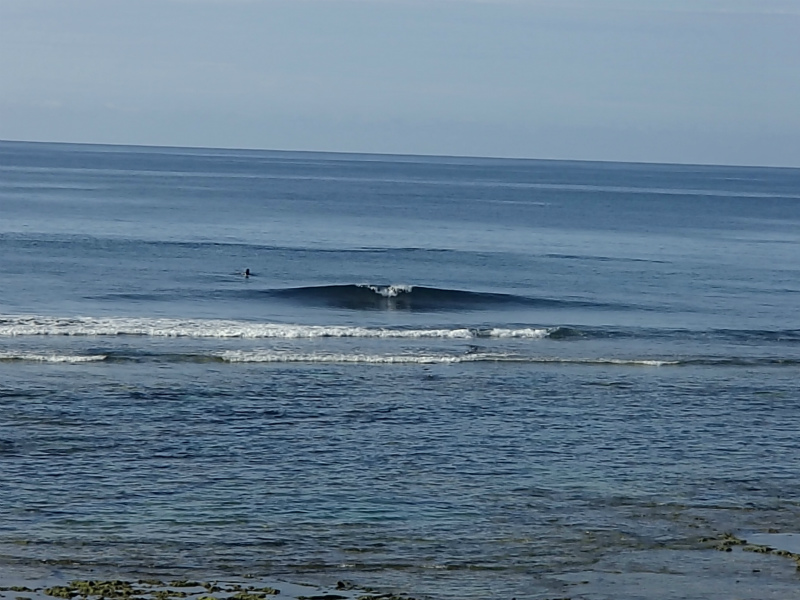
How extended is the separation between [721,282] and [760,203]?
94.5m

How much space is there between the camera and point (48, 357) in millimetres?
30219

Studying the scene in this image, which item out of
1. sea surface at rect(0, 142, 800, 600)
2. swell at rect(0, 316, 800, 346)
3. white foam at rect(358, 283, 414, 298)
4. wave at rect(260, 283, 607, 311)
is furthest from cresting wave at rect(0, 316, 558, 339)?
white foam at rect(358, 283, 414, 298)

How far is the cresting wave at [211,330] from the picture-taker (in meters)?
34.5

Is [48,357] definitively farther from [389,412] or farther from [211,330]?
[389,412]

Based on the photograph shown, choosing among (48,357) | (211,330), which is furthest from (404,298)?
(48,357)

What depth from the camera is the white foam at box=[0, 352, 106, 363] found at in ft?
98.5

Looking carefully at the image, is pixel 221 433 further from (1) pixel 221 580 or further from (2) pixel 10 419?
(1) pixel 221 580

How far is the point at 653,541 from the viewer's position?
1694 centimetres

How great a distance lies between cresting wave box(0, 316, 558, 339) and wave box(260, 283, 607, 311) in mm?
6517

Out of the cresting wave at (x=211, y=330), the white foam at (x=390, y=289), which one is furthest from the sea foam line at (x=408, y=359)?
the white foam at (x=390, y=289)

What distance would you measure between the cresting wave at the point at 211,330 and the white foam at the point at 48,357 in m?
3.41

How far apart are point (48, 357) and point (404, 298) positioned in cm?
1924

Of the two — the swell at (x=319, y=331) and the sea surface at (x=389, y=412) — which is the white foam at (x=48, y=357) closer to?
the sea surface at (x=389, y=412)

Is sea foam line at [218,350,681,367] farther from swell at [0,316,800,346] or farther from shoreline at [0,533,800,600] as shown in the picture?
shoreline at [0,533,800,600]
